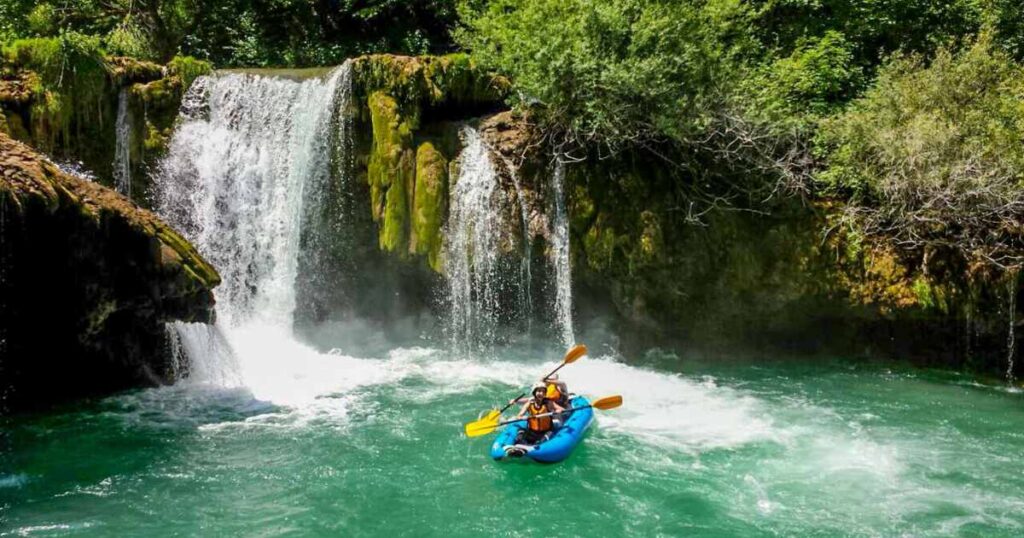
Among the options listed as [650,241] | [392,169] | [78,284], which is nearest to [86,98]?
[78,284]

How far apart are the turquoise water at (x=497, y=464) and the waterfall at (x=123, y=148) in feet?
13.6

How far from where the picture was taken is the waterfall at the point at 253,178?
12711mm

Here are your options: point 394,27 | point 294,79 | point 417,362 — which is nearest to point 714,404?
point 417,362

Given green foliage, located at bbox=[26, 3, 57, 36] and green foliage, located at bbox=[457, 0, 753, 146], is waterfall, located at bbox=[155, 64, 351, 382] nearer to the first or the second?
green foliage, located at bbox=[457, 0, 753, 146]

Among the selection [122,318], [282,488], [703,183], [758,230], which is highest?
[703,183]

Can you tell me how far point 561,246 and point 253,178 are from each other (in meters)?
5.48

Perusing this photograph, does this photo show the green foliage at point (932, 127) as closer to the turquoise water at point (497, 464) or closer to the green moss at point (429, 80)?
the turquoise water at point (497, 464)

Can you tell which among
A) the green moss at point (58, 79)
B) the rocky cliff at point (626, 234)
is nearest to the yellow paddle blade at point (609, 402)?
the rocky cliff at point (626, 234)

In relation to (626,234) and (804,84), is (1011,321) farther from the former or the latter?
(626,234)

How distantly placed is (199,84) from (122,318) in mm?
5101

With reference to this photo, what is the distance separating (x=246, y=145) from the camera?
13.0 metres

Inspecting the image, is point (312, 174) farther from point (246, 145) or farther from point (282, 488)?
point (282, 488)

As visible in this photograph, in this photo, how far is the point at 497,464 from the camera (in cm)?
813

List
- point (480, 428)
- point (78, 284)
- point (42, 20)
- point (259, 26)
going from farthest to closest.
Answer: point (259, 26) < point (42, 20) < point (78, 284) < point (480, 428)
